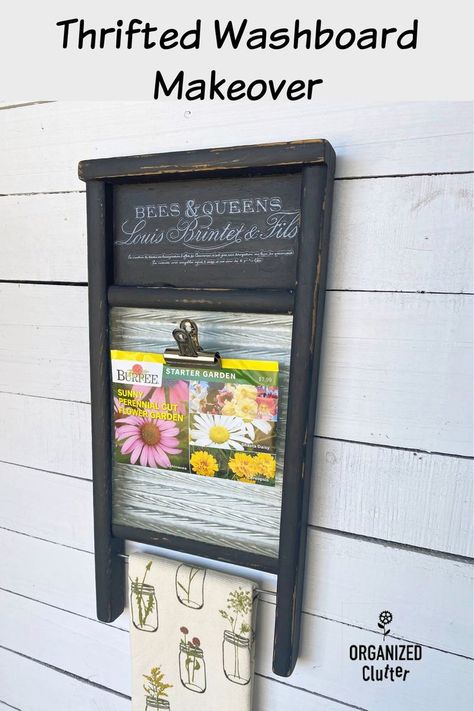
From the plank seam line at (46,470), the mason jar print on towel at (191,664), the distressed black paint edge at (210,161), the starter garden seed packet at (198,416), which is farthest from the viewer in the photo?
the plank seam line at (46,470)

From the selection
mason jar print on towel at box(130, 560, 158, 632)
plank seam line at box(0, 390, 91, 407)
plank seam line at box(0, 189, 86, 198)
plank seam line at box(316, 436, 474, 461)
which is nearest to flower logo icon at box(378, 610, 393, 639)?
plank seam line at box(316, 436, 474, 461)

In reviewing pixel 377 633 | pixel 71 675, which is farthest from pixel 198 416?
pixel 71 675

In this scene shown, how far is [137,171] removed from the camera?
671 millimetres

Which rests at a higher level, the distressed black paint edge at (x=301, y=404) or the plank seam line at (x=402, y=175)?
the plank seam line at (x=402, y=175)

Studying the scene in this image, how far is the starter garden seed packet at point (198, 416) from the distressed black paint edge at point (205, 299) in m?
0.08

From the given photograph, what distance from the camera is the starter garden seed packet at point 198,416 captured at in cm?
69

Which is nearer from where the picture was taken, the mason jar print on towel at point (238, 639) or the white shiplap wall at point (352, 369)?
the white shiplap wall at point (352, 369)

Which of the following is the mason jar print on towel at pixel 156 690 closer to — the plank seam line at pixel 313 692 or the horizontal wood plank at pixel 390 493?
the plank seam line at pixel 313 692

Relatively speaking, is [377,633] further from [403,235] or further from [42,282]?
[42,282]

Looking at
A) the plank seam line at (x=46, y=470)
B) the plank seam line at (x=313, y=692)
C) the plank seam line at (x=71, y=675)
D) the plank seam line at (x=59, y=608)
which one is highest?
the plank seam line at (x=46, y=470)

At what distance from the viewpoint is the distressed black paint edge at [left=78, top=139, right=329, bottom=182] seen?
59cm

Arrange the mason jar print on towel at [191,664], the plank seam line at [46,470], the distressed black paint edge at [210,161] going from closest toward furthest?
the distressed black paint edge at [210,161]
the mason jar print on towel at [191,664]
the plank seam line at [46,470]

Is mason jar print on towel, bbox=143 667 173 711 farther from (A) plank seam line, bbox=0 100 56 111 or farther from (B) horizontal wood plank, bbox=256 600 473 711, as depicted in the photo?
(A) plank seam line, bbox=0 100 56 111

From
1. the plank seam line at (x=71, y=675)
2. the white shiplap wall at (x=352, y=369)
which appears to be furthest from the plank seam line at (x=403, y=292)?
the plank seam line at (x=71, y=675)
